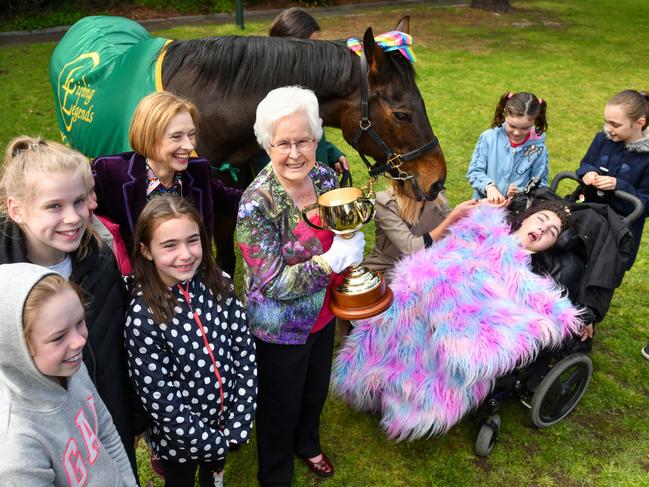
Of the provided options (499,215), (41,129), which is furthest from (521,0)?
(499,215)

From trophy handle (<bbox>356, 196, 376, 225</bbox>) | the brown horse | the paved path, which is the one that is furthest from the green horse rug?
the paved path

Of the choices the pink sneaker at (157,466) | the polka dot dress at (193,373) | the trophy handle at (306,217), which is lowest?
the pink sneaker at (157,466)

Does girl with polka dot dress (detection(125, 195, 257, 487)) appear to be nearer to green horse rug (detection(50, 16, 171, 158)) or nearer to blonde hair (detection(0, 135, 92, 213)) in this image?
blonde hair (detection(0, 135, 92, 213))

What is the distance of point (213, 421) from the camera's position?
2035 millimetres

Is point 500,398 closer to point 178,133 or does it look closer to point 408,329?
point 408,329

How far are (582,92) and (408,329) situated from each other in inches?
312

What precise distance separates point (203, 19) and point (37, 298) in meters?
12.5

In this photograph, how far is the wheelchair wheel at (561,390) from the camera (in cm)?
277

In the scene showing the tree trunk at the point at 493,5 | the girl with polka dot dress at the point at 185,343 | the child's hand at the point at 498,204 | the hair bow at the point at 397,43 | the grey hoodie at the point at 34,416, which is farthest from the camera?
the tree trunk at the point at 493,5

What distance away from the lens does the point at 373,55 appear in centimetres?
283

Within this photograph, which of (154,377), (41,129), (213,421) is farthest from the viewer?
(41,129)

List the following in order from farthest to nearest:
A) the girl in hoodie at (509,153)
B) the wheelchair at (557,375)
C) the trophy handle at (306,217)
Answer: the girl in hoodie at (509,153) < the wheelchair at (557,375) < the trophy handle at (306,217)

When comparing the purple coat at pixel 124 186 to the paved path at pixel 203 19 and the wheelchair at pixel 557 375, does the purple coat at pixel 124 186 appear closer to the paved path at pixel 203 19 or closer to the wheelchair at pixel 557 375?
the wheelchair at pixel 557 375

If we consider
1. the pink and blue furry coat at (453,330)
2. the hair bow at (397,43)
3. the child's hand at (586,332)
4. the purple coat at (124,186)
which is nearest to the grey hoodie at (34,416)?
the purple coat at (124,186)
